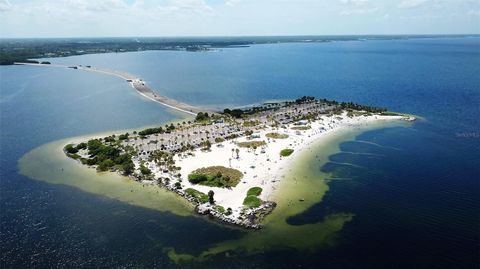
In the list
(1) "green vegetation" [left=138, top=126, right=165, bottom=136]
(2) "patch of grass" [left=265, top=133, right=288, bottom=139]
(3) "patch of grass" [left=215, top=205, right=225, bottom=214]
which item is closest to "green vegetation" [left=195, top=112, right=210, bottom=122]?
(1) "green vegetation" [left=138, top=126, right=165, bottom=136]

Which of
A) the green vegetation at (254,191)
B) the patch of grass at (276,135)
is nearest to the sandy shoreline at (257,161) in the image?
the green vegetation at (254,191)

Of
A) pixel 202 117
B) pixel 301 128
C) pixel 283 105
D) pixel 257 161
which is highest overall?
pixel 202 117

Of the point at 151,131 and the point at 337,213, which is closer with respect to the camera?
the point at 337,213

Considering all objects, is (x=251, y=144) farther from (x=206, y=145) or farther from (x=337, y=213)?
(x=337, y=213)

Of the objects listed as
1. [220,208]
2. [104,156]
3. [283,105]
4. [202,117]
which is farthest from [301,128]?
[104,156]

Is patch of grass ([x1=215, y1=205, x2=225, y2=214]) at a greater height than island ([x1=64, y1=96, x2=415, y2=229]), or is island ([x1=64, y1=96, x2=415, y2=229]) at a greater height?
island ([x1=64, y1=96, x2=415, y2=229])

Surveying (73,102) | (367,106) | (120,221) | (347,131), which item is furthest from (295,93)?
(120,221)

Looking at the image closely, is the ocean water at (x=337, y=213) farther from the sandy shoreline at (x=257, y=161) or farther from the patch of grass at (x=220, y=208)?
the sandy shoreline at (x=257, y=161)

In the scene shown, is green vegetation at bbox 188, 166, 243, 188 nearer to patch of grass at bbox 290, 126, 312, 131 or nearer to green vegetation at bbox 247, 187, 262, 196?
green vegetation at bbox 247, 187, 262, 196
